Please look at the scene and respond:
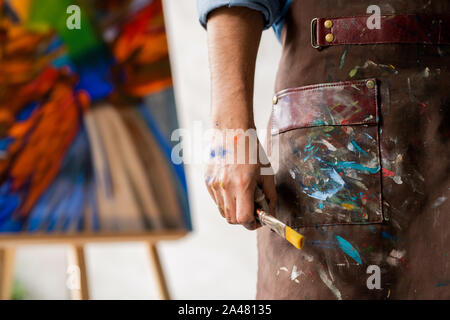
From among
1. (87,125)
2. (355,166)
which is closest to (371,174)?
(355,166)

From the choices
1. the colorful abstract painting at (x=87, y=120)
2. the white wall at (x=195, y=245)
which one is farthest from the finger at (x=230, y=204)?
the white wall at (x=195, y=245)

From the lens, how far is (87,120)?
1865mm

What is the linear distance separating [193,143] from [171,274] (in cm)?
71

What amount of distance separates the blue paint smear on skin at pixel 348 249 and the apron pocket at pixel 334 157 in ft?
0.09

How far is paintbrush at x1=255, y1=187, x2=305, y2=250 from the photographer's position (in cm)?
60

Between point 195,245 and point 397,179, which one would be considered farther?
point 195,245

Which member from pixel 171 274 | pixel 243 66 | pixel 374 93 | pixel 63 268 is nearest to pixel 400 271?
pixel 374 93

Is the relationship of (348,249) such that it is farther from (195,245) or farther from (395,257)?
(195,245)

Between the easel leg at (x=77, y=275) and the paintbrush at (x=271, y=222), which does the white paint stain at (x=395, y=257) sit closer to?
the paintbrush at (x=271, y=222)

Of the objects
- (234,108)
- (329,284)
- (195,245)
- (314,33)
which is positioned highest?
(314,33)

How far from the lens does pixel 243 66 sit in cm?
72

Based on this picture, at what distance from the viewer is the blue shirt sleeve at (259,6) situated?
0.71 meters

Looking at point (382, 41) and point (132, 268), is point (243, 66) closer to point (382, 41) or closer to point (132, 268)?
point (382, 41)

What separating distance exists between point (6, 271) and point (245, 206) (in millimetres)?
1093
